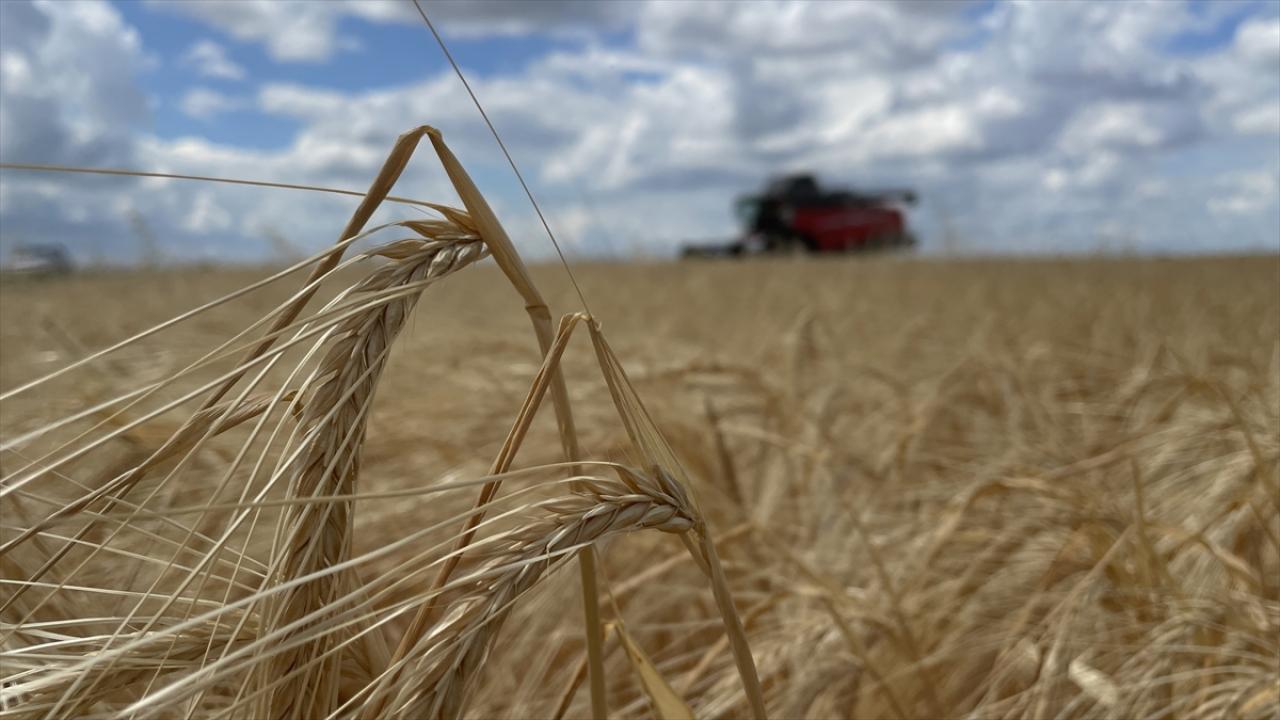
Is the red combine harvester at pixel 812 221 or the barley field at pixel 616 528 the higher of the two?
the red combine harvester at pixel 812 221

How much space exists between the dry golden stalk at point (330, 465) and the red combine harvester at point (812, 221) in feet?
48.6

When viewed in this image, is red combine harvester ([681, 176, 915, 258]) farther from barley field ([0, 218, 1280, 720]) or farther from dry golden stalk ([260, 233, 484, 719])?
dry golden stalk ([260, 233, 484, 719])

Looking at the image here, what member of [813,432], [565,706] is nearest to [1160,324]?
[813,432]

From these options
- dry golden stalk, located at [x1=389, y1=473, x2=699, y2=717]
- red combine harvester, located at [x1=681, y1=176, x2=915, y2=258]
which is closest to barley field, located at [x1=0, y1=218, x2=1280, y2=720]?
dry golden stalk, located at [x1=389, y1=473, x2=699, y2=717]

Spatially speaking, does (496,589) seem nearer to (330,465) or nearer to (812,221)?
(330,465)

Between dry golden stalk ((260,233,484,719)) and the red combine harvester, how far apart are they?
1482 cm

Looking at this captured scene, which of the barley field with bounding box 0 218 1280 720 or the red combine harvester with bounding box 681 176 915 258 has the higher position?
the red combine harvester with bounding box 681 176 915 258

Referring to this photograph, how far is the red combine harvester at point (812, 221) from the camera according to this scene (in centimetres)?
1695

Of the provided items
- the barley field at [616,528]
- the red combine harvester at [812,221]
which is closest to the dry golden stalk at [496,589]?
the barley field at [616,528]

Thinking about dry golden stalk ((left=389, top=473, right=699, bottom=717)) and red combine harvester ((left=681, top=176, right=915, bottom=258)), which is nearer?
dry golden stalk ((left=389, top=473, right=699, bottom=717))

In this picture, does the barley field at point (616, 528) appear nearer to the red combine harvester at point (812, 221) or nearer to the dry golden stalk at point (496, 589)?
the dry golden stalk at point (496, 589)

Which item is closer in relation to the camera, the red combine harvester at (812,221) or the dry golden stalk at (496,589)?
the dry golden stalk at (496,589)

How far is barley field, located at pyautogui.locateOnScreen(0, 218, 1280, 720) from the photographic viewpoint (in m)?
0.44

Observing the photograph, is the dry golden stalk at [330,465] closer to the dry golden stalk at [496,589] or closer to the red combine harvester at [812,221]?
the dry golden stalk at [496,589]
